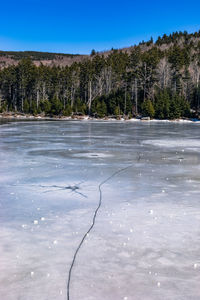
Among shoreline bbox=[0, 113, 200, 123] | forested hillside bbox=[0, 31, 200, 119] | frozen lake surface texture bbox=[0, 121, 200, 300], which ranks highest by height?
forested hillside bbox=[0, 31, 200, 119]

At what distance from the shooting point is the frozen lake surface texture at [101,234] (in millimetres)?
3248

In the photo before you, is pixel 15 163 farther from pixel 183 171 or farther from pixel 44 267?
pixel 44 267

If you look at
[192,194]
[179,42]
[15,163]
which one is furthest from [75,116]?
[179,42]

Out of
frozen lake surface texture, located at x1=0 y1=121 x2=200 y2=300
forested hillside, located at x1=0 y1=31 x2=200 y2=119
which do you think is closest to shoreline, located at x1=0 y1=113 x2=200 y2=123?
forested hillside, located at x1=0 y1=31 x2=200 y2=119

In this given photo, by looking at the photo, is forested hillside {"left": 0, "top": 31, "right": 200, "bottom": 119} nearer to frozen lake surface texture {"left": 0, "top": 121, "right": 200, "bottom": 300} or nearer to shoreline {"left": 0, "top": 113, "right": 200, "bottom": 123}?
shoreline {"left": 0, "top": 113, "right": 200, "bottom": 123}

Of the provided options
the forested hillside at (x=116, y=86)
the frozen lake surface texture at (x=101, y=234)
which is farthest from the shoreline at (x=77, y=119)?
the frozen lake surface texture at (x=101, y=234)

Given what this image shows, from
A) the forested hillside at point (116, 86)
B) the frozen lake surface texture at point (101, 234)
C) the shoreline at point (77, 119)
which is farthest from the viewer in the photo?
the forested hillside at point (116, 86)

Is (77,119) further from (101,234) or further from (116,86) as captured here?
(101,234)

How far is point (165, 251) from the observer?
4.02 meters

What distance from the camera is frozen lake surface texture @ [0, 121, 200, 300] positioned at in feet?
10.7

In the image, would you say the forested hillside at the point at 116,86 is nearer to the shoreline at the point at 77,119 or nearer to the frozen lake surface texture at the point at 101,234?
the shoreline at the point at 77,119

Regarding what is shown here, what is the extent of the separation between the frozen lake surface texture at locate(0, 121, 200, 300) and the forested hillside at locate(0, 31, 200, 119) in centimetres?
4655

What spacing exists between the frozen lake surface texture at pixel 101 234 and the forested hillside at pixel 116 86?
153 feet

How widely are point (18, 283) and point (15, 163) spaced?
722 cm
